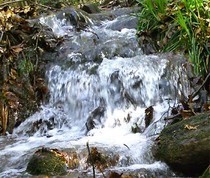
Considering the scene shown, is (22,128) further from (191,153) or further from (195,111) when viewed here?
(191,153)

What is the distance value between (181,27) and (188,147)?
257cm

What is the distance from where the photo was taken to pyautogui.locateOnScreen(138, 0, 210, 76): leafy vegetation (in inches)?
199

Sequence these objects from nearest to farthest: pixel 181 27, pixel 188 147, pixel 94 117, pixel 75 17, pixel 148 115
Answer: pixel 188 147 < pixel 148 115 < pixel 94 117 < pixel 181 27 < pixel 75 17

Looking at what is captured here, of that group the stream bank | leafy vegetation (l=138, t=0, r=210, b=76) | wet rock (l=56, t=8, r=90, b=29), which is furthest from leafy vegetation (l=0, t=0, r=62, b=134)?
leafy vegetation (l=138, t=0, r=210, b=76)

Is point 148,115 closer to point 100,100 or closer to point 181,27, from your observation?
point 100,100

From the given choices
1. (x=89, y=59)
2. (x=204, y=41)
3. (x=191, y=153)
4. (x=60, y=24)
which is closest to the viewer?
(x=191, y=153)

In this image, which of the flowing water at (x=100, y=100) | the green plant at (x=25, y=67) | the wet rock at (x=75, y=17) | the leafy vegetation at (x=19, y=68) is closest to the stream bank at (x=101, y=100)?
the flowing water at (x=100, y=100)

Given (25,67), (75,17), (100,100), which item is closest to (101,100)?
(100,100)

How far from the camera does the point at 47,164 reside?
10.6 feet

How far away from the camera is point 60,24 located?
23.8ft

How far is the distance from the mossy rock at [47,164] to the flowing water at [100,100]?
31 centimetres

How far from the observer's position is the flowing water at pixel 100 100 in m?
4.09

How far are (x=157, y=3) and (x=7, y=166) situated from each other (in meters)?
3.32

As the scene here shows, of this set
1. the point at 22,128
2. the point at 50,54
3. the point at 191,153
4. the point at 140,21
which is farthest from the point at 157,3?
the point at 191,153
